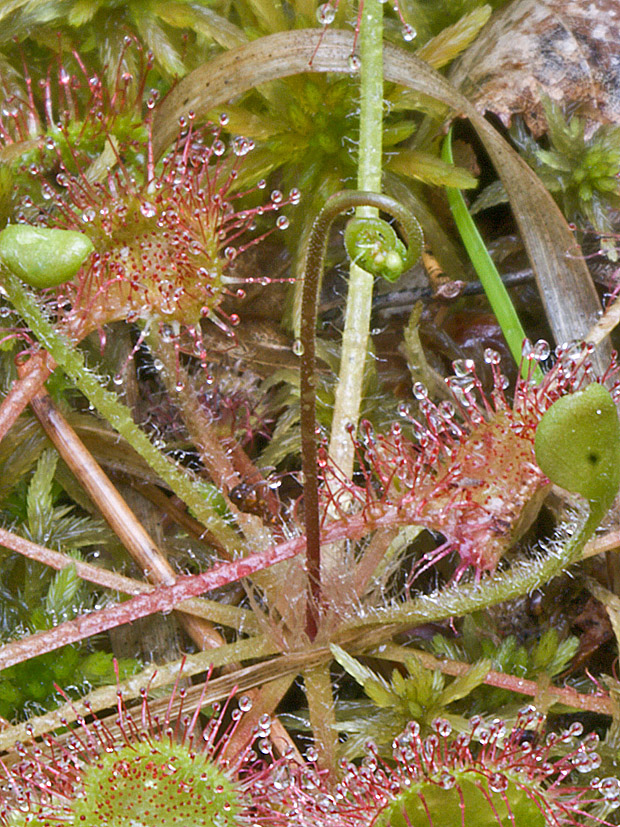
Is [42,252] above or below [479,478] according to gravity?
above

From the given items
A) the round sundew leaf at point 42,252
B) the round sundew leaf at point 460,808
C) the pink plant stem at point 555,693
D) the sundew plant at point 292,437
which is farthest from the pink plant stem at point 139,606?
the round sundew leaf at point 42,252

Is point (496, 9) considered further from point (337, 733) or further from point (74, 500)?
point (337, 733)

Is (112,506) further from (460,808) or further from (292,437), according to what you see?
(460,808)

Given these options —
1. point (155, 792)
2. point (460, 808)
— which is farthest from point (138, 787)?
point (460, 808)

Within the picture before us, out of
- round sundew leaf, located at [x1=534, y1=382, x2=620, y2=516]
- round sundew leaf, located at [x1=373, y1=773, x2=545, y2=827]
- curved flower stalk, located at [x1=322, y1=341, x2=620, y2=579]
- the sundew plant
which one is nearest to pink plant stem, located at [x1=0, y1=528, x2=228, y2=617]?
the sundew plant

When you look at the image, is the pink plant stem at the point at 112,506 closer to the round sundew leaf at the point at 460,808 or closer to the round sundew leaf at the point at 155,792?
the round sundew leaf at the point at 155,792

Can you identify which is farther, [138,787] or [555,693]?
[555,693]

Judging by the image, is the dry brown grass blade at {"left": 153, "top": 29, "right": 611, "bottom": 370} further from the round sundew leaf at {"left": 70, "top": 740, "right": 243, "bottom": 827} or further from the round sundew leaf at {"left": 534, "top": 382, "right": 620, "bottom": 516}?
the round sundew leaf at {"left": 70, "top": 740, "right": 243, "bottom": 827}
